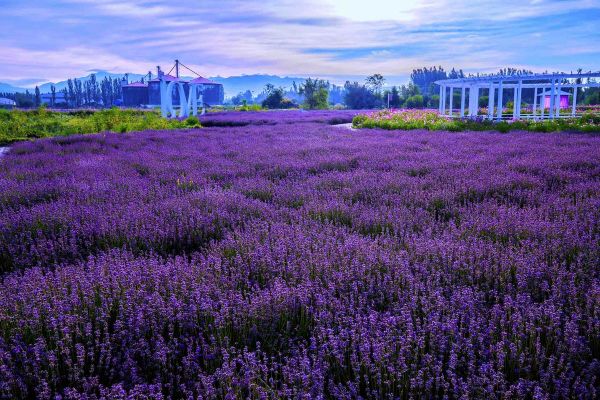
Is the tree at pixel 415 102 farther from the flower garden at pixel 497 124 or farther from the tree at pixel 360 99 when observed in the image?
the flower garden at pixel 497 124

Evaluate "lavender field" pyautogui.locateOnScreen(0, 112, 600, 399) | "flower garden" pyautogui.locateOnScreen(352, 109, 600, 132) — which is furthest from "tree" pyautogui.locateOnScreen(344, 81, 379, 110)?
"lavender field" pyautogui.locateOnScreen(0, 112, 600, 399)

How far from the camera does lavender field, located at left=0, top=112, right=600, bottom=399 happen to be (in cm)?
182

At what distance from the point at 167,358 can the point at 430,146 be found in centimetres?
910

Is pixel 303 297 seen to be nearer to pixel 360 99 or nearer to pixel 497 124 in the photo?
pixel 497 124

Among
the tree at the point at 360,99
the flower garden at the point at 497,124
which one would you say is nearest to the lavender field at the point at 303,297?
the flower garden at the point at 497,124

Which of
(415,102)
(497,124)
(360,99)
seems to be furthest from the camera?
(360,99)

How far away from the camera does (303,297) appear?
237 cm

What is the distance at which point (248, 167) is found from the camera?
7391 millimetres

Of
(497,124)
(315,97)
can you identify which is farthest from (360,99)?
(497,124)

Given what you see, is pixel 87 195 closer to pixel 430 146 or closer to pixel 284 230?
pixel 284 230

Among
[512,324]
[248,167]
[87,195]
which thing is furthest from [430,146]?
[512,324]

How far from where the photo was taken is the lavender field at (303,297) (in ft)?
5.96

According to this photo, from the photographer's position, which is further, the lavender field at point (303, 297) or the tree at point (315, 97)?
the tree at point (315, 97)

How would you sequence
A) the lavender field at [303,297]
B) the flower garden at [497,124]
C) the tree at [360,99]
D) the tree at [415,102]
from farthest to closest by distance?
1. the tree at [360,99]
2. the tree at [415,102]
3. the flower garden at [497,124]
4. the lavender field at [303,297]
